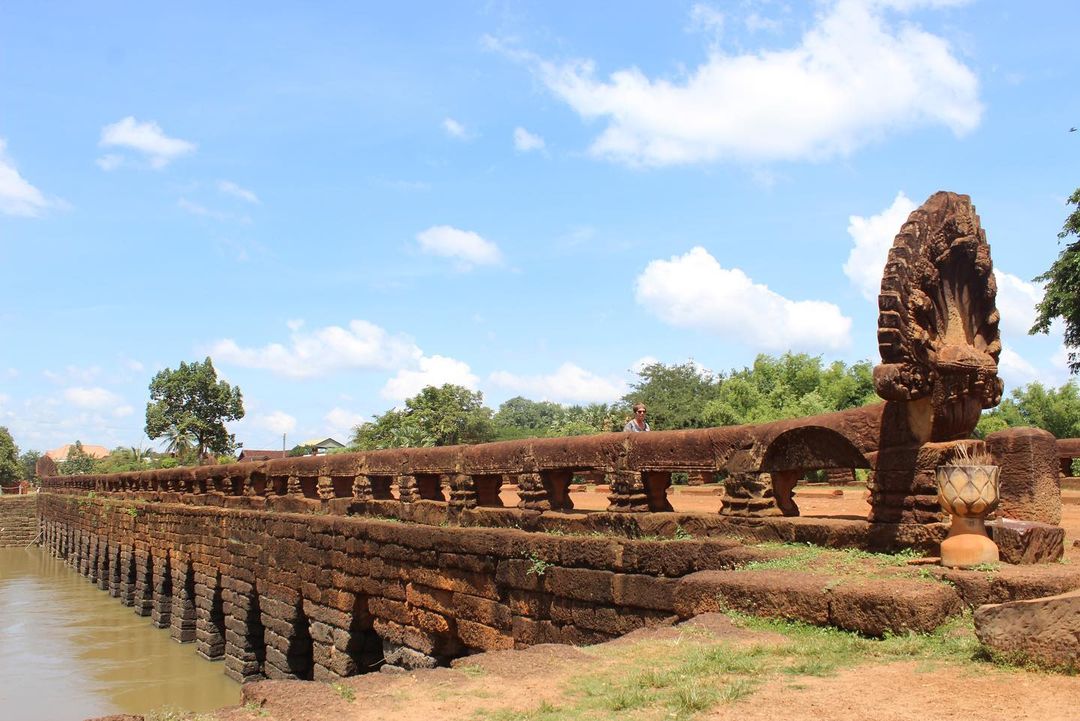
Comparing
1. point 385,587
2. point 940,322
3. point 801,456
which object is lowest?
point 385,587

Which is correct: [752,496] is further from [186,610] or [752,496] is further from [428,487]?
[186,610]

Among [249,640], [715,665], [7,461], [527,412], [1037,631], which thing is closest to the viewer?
[1037,631]

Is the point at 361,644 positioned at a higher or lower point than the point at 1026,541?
lower

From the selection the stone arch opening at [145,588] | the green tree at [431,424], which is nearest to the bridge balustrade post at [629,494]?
the stone arch opening at [145,588]

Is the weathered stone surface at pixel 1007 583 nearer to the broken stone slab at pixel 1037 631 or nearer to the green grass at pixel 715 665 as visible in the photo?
the green grass at pixel 715 665

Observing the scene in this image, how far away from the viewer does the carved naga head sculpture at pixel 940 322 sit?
5355mm

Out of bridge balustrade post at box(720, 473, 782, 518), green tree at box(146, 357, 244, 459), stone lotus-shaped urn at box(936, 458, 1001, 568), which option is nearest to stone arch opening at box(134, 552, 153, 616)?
bridge balustrade post at box(720, 473, 782, 518)

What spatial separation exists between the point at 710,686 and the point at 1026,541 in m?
2.33

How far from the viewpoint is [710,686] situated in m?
3.58

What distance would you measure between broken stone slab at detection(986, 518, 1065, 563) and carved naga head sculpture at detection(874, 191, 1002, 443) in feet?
2.30

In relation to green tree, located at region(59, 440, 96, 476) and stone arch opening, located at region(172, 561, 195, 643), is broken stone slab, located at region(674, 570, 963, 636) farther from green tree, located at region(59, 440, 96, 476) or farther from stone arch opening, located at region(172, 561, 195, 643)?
green tree, located at region(59, 440, 96, 476)

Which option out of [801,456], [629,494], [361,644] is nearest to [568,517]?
[629,494]

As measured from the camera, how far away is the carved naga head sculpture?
536cm

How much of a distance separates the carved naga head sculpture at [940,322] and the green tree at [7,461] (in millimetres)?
80318
